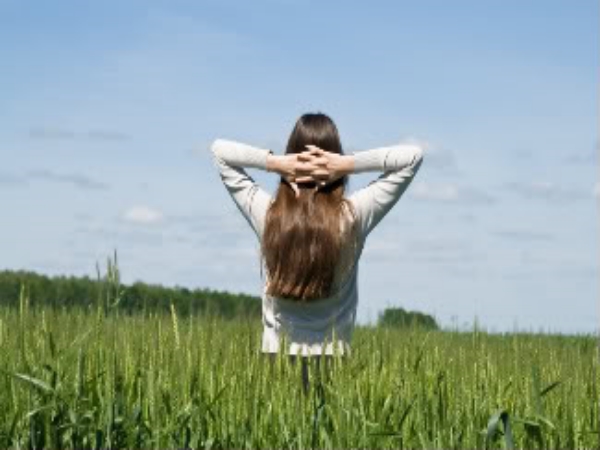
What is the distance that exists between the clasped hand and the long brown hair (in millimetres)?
39

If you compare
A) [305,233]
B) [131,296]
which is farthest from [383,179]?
[131,296]

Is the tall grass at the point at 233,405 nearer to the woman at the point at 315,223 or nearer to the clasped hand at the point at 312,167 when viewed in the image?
the woman at the point at 315,223

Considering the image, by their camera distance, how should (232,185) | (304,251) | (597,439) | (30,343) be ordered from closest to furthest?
(597,439), (30,343), (304,251), (232,185)

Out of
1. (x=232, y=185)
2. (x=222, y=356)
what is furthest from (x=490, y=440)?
(x=232, y=185)

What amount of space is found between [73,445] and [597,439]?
5.80 feet

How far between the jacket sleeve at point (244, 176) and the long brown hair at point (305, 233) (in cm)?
9

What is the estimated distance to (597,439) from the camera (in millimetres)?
3619

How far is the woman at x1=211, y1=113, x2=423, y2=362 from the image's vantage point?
14.8 ft

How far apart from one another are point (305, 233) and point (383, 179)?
1.55 ft

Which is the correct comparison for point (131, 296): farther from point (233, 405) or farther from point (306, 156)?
point (233, 405)

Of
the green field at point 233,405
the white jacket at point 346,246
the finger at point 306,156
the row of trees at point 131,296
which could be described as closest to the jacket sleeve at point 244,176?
the white jacket at point 346,246

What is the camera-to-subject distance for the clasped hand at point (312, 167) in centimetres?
455

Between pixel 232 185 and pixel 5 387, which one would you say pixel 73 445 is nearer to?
pixel 5 387

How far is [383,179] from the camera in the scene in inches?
186
